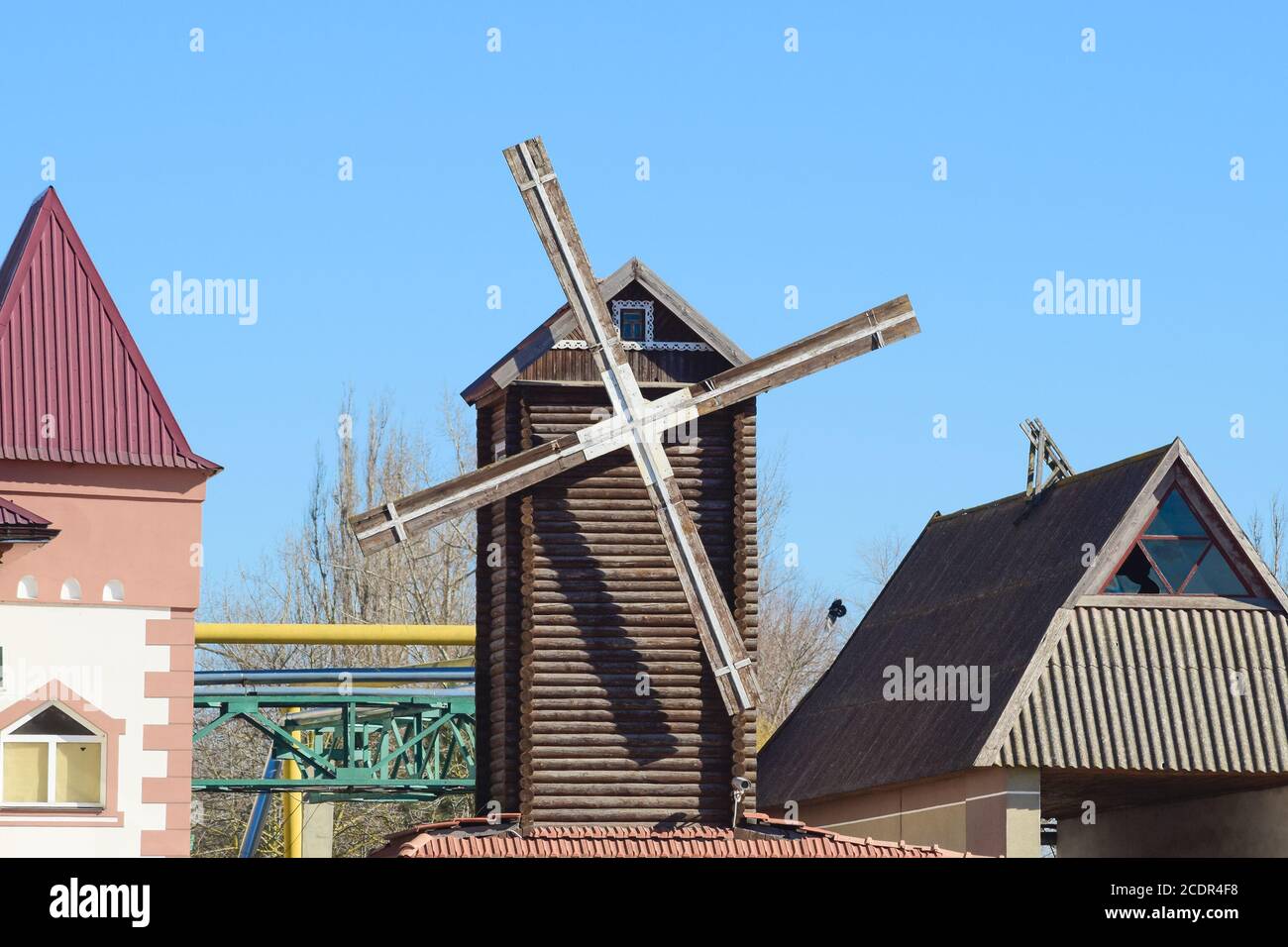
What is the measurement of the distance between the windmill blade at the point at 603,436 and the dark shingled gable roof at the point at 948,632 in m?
4.46

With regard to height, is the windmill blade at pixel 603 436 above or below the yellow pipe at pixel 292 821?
above

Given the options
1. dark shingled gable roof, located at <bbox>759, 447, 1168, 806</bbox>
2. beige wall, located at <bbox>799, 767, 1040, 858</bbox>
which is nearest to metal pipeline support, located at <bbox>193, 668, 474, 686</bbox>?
dark shingled gable roof, located at <bbox>759, 447, 1168, 806</bbox>

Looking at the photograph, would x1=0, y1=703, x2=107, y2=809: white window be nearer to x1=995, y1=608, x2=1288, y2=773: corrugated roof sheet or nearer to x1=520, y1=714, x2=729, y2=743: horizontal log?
x1=520, y1=714, x2=729, y2=743: horizontal log

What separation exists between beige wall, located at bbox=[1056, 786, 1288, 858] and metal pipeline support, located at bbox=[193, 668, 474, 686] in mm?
9659

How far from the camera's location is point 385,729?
32219 millimetres

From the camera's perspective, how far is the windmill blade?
25.5 m

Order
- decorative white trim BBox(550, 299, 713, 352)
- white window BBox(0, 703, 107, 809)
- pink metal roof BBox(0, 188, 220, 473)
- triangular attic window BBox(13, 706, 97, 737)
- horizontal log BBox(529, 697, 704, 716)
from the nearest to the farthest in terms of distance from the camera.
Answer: white window BBox(0, 703, 107, 809) < triangular attic window BBox(13, 706, 97, 737) < pink metal roof BBox(0, 188, 220, 473) < horizontal log BBox(529, 697, 704, 716) < decorative white trim BBox(550, 299, 713, 352)

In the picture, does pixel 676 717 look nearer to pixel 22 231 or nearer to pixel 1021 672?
pixel 1021 672

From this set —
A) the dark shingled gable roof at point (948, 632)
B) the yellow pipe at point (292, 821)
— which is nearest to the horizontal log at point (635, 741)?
the dark shingled gable roof at point (948, 632)

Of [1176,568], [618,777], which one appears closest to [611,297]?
[618,777]

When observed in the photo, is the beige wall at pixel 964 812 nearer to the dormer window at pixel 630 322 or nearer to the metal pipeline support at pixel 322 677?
the metal pipeline support at pixel 322 677

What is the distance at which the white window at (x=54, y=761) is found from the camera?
72.1ft

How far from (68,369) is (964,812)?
1222 centimetres

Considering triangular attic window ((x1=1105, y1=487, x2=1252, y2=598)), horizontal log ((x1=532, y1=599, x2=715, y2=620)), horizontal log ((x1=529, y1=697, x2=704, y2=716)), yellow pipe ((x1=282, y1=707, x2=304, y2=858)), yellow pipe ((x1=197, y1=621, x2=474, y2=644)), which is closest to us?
horizontal log ((x1=529, y1=697, x2=704, y2=716))
